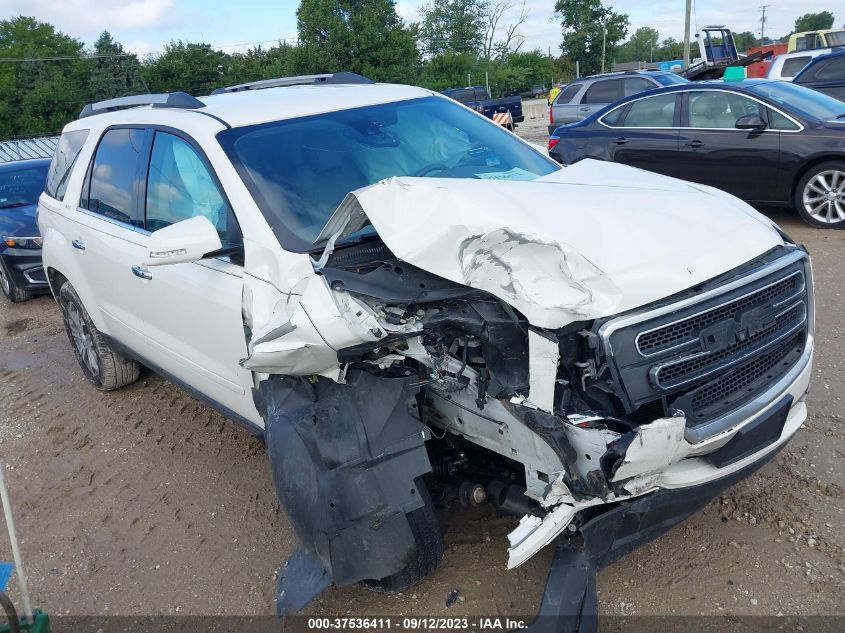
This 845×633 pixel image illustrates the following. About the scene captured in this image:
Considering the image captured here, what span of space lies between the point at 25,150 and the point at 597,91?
9.39 m

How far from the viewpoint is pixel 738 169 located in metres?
7.49

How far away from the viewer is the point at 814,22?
284ft

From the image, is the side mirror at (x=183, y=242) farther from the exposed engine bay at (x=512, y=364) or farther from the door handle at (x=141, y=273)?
the door handle at (x=141, y=273)

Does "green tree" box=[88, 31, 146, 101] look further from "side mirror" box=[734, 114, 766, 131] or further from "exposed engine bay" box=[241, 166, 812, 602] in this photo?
"exposed engine bay" box=[241, 166, 812, 602]

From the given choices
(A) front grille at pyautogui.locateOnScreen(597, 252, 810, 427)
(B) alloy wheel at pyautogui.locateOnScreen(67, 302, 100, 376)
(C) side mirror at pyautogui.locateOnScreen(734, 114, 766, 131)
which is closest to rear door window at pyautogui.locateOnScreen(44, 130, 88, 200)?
(B) alloy wheel at pyautogui.locateOnScreen(67, 302, 100, 376)

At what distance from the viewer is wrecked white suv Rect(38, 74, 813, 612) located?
87.2 inches

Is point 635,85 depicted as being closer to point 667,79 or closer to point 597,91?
point 667,79

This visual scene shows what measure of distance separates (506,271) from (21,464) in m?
3.58

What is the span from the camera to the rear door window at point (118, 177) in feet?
12.6

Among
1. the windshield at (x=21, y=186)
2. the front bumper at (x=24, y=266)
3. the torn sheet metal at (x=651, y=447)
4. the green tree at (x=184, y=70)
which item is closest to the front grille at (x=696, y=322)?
the torn sheet metal at (x=651, y=447)

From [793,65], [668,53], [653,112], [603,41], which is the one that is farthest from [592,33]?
[653,112]

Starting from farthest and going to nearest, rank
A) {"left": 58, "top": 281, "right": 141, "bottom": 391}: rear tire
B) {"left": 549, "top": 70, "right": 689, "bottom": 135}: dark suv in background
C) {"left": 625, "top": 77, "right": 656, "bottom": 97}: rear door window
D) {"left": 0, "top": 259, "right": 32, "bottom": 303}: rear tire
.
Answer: {"left": 549, "top": 70, "right": 689, "bottom": 135}: dark suv in background → {"left": 625, "top": 77, "right": 656, "bottom": 97}: rear door window → {"left": 0, "top": 259, "right": 32, "bottom": 303}: rear tire → {"left": 58, "top": 281, "right": 141, "bottom": 391}: rear tire

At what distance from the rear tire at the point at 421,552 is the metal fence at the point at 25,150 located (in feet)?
28.6

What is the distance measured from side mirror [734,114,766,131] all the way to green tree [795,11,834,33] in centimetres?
9301
